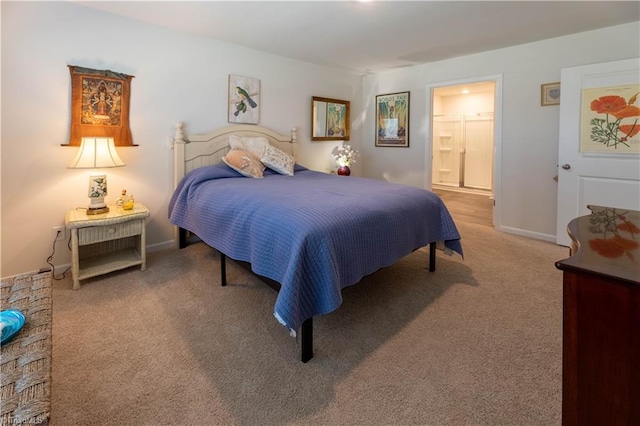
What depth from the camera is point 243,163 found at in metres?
3.37

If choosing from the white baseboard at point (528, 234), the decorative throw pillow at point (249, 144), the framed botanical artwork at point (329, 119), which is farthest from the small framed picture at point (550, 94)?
the decorative throw pillow at point (249, 144)

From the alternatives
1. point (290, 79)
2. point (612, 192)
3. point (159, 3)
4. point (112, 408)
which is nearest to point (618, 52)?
point (612, 192)

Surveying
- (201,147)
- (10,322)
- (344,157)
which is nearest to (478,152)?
(344,157)

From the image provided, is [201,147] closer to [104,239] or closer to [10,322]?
[104,239]

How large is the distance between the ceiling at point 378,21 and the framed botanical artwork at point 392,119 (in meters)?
1.04

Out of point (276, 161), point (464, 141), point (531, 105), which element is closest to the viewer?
point (276, 161)

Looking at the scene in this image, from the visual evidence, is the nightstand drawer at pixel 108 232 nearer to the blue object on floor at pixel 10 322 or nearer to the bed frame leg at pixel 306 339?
the blue object on floor at pixel 10 322

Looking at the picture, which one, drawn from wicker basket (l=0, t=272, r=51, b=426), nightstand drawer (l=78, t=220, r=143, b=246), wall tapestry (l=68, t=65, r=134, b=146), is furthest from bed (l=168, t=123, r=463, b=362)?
wicker basket (l=0, t=272, r=51, b=426)

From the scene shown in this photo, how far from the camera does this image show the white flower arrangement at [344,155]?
493cm

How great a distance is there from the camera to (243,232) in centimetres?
212

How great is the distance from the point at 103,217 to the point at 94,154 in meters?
0.50

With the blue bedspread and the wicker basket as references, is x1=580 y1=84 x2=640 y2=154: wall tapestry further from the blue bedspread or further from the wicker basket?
the wicker basket

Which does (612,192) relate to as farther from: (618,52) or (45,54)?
(45,54)

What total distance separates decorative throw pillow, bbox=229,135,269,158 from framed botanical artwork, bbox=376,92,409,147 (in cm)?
230
